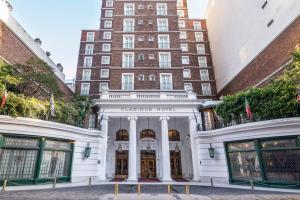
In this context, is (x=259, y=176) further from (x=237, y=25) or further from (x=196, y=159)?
(x=237, y=25)

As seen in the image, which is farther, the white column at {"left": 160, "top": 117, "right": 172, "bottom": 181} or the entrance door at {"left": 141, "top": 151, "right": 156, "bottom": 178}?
the entrance door at {"left": 141, "top": 151, "right": 156, "bottom": 178}

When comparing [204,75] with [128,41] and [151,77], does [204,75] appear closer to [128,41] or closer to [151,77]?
[151,77]

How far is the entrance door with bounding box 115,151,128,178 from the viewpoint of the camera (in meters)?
21.5

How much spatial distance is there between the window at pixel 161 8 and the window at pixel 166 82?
1086 centimetres

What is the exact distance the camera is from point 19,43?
1867 centimetres

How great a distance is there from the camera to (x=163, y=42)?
25.3 metres

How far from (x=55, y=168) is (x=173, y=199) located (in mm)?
10127

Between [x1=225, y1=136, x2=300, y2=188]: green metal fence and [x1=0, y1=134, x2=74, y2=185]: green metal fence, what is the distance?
561 inches

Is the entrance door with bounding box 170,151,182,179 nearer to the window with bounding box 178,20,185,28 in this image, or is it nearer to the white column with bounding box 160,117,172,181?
the white column with bounding box 160,117,172,181

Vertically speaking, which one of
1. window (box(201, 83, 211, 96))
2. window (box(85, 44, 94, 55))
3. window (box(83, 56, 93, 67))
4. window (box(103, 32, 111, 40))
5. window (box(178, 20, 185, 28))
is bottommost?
window (box(201, 83, 211, 96))

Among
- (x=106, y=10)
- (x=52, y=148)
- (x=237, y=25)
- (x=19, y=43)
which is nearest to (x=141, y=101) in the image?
(x=52, y=148)

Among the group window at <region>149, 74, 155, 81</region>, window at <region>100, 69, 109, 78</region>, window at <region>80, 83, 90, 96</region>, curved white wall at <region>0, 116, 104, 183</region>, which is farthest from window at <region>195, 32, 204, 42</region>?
curved white wall at <region>0, 116, 104, 183</region>

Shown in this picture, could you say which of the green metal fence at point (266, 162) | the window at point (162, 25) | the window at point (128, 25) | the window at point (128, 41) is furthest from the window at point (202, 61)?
the green metal fence at point (266, 162)

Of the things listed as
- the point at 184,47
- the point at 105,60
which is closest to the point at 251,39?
the point at 184,47
